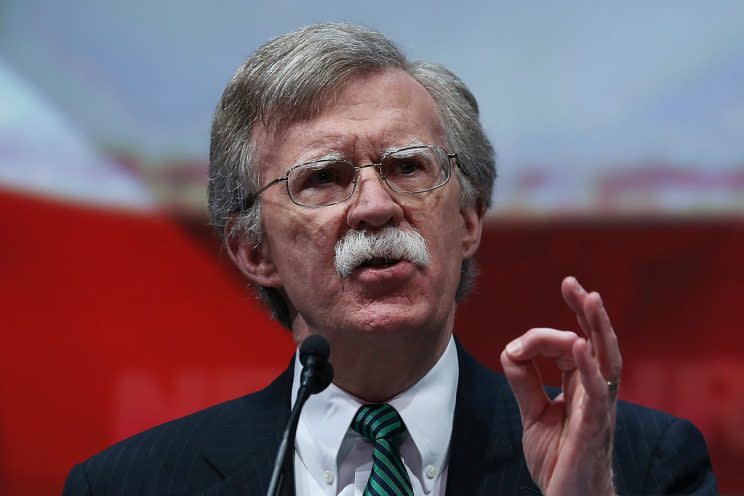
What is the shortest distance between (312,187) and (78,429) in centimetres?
146

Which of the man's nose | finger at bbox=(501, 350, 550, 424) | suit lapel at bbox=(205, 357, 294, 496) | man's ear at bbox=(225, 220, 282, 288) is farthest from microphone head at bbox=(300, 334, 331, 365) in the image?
man's ear at bbox=(225, 220, 282, 288)

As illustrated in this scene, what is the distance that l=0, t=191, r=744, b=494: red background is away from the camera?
3.19 meters

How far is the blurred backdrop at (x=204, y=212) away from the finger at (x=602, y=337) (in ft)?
4.97

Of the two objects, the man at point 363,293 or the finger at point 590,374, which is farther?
the man at point 363,293

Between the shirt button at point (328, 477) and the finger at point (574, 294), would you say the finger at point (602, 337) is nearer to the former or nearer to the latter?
the finger at point (574, 294)

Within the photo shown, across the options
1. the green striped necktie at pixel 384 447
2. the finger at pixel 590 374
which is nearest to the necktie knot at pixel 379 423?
the green striped necktie at pixel 384 447

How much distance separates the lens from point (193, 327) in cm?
333

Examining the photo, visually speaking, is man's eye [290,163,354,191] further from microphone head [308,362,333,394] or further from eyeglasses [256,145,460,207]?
microphone head [308,362,333,394]

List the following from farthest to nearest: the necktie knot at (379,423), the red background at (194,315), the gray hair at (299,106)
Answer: the red background at (194,315), the gray hair at (299,106), the necktie knot at (379,423)

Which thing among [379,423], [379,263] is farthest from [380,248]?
[379,423]

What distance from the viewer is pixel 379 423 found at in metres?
2.30

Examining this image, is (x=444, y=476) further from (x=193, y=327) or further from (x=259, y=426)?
(x=193, y=327)

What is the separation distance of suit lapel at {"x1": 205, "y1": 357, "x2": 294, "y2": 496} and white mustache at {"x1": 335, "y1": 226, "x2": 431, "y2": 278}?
489mm

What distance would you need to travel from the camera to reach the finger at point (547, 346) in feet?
5.53
